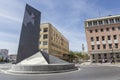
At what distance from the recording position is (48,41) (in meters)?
56.7

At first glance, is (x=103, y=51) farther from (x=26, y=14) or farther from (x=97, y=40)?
(x=26, y=14)

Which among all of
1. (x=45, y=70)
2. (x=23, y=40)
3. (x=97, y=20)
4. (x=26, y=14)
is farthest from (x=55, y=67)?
(x=97, y=20)

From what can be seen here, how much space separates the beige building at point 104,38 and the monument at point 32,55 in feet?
97.8

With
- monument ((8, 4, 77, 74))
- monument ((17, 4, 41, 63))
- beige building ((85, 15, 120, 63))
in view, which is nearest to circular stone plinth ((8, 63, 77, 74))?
monument ((8, 4, 77, 74))

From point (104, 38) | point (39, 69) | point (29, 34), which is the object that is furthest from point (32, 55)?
point (104, 38)

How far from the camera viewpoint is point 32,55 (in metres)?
24.3

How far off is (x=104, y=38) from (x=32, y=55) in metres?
35.4

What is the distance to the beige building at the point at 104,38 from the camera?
167 feet

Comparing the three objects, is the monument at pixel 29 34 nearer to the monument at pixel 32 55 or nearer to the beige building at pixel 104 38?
the monument at pixel 32 55

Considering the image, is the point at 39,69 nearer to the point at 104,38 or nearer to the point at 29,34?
the point at 29,34

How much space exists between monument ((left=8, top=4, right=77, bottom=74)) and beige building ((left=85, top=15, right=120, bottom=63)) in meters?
29.8

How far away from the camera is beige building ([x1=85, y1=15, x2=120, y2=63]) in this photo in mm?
51031

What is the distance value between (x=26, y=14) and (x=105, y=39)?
35.2 metres

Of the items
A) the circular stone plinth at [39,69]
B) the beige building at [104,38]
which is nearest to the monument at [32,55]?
the circular stone plinth at [39,69]
